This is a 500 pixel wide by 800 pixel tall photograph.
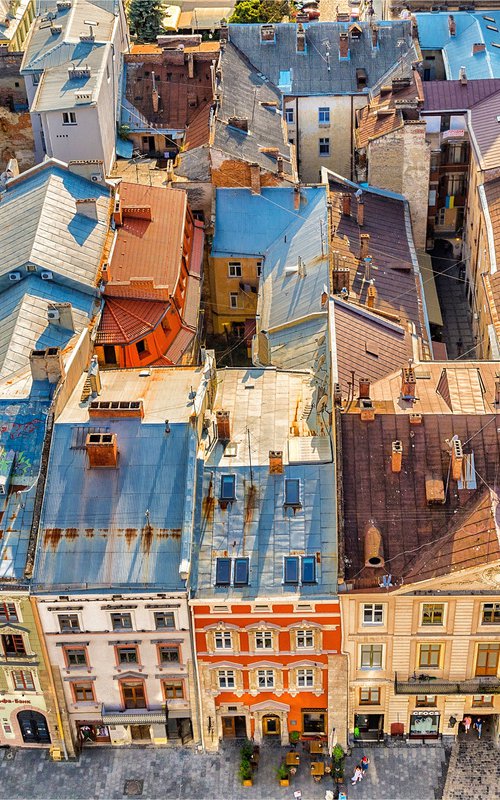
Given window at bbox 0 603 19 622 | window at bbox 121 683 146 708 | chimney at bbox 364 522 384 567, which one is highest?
chimney at bbox 364 522 384 567

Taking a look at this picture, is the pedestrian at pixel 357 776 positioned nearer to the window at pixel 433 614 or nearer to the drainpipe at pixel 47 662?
the window at pixel 433 614

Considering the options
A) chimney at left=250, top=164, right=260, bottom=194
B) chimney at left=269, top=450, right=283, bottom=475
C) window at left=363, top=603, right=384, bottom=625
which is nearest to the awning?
chimney at left=250, top=164, right=260, bottom=194

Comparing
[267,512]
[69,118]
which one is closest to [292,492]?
[267,512]

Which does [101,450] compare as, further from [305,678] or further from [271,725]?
[271,725]

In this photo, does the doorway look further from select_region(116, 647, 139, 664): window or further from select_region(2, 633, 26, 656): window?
select_region(2, 633, 26, 656): window

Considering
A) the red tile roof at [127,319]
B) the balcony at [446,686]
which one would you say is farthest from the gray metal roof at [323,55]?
the balcony at [446,686]

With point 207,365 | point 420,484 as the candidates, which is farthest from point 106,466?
point 420,484

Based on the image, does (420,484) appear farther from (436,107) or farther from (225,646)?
(436,107)

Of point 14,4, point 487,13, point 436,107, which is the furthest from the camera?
point 14,4
